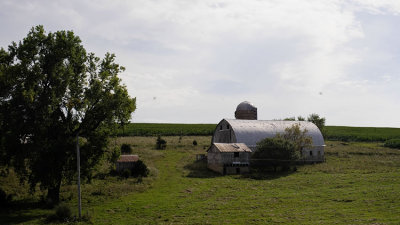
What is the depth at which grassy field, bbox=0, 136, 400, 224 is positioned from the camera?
1099 inches

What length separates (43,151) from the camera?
106ft

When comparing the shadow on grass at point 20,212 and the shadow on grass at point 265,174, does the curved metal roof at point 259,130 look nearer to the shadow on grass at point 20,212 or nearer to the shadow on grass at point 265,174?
the shadow on grass at point 265,174

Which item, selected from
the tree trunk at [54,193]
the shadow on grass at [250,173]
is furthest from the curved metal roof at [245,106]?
the tree trunk at [54,193]

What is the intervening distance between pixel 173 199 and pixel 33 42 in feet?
64.7

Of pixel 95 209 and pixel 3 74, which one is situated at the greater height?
pixel 3 74

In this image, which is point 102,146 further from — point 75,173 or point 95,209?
point 95,209

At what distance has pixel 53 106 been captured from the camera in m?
32.2

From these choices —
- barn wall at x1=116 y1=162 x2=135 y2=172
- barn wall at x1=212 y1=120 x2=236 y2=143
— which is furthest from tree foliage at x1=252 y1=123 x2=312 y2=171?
barn wall at x1=116 y1=162 x2=135 y2=172

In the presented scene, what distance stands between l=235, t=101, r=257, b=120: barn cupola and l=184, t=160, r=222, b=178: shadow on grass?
77.9ft

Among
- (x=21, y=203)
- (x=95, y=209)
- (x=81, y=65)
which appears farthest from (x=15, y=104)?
(x=95, y=209)

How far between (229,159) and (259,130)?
15.6 m

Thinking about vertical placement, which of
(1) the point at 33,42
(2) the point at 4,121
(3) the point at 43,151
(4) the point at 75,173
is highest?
(1) the point at 33,42

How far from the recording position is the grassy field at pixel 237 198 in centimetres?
2792

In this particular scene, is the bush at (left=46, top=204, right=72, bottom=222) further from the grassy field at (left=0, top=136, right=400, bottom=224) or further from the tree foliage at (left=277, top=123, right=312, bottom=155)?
the tree foliage at (left=277, top=123, right=312, bottom=155)
